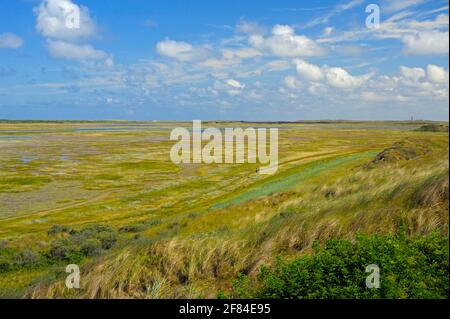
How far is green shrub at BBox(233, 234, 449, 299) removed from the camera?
7121 millimetres

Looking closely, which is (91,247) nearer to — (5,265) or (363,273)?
(5,265)

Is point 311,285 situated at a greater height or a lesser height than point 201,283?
greater

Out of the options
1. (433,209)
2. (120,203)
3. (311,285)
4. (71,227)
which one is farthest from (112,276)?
(120,203)

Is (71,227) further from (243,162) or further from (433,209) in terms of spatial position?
(243,162)

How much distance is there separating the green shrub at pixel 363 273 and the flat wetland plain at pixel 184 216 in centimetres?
149

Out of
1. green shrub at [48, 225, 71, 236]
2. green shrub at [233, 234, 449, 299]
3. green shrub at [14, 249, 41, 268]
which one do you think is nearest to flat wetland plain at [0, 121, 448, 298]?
green shrub at [14, 249, 41, 268]

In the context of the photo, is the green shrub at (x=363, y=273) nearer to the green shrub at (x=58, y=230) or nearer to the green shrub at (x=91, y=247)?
the green shrub at (x=91, y=247)

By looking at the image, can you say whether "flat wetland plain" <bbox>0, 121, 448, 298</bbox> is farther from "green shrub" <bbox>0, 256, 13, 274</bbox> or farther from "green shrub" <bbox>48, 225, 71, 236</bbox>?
"green shrub" <bbox>48, 225, 71, 236</bbox>

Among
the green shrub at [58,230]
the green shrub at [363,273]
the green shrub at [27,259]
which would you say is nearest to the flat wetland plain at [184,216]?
the green shrub at [27,259]

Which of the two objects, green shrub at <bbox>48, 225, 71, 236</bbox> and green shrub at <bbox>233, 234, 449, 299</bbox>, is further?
green shrub at <bbox>48, 225, 71, 236</bbox>

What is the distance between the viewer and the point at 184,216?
26.1m

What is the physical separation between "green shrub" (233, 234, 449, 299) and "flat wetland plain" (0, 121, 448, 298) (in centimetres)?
149
